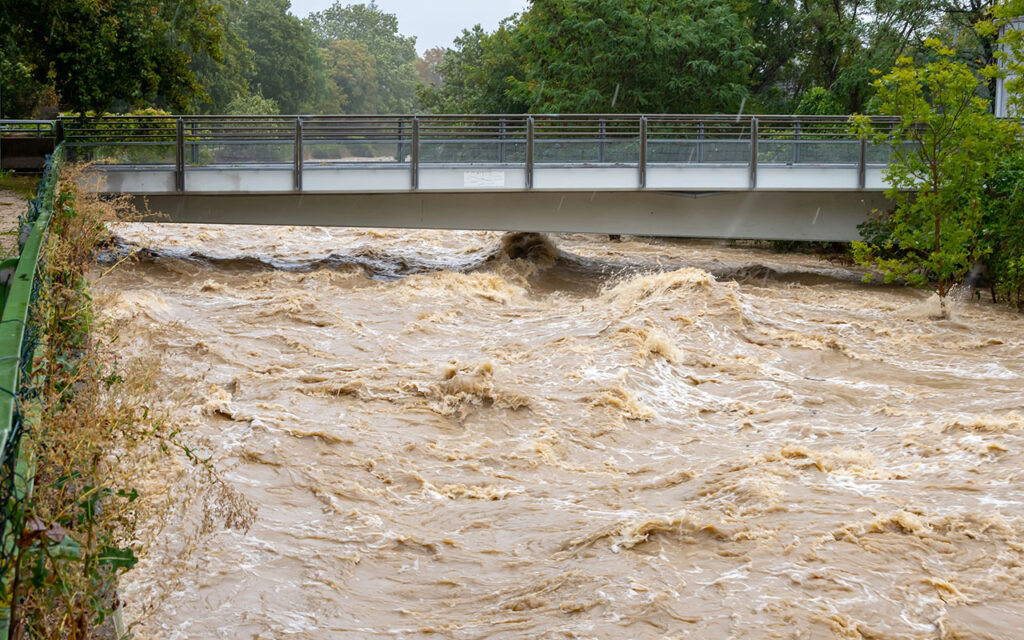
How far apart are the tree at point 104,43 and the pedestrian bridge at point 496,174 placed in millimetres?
987

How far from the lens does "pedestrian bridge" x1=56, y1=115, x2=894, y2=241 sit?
839 inches

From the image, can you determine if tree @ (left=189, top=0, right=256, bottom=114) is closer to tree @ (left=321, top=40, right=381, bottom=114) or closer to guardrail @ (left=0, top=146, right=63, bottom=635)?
tree @ (left=321, top=40, right=381, bottom=114)

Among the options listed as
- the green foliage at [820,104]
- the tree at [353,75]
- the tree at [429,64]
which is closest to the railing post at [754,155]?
the green foliage at [820,104]

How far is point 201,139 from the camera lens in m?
21.4

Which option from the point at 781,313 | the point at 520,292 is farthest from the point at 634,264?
the point at 781,313

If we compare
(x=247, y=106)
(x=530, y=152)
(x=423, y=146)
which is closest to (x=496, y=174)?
(x=530, y=152)

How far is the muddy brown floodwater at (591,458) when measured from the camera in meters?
7.44

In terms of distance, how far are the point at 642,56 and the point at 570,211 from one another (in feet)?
40.9

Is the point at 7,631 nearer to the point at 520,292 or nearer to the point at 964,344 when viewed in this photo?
the point at 964,344

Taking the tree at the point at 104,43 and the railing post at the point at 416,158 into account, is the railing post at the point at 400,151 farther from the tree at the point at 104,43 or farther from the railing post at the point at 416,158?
the tree at the point at 104,43

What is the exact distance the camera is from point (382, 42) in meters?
105

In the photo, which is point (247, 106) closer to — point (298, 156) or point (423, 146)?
point (298, 156)

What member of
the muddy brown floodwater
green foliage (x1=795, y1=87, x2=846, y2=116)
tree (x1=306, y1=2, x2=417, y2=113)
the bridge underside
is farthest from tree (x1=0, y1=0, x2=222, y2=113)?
tree (x1=306, y1=2, x2=417, y2=113)

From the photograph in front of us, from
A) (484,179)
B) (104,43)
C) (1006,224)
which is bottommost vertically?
(1006,224)
